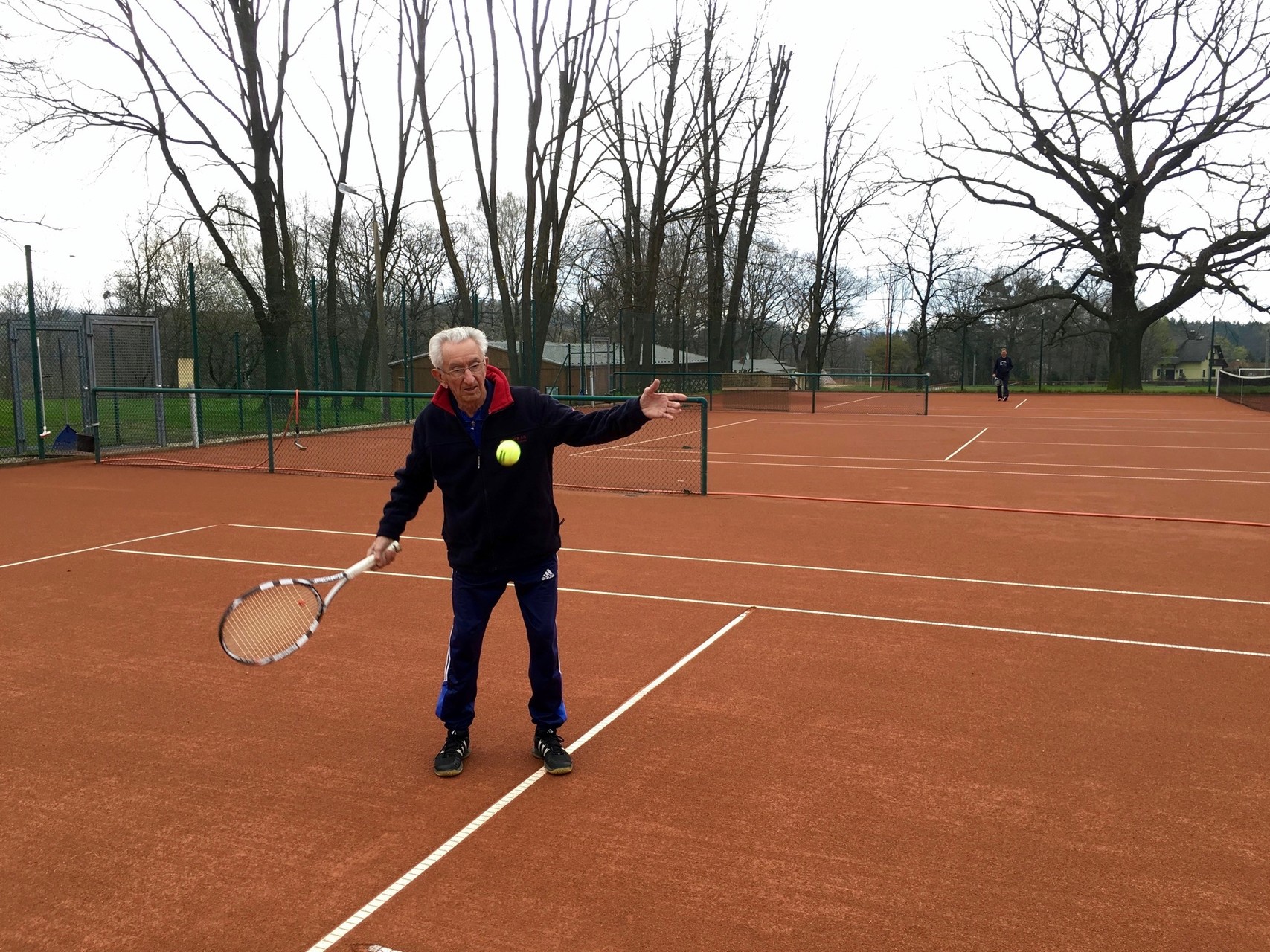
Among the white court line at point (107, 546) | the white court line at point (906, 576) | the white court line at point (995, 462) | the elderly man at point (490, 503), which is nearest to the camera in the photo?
the elderly man at point (490, 503)

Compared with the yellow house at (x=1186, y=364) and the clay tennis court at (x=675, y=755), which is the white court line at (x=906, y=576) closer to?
the clay tennis court at (x=675, y=755)

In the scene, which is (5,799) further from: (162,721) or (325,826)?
(325,826)

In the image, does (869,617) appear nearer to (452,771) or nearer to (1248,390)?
(452,771)

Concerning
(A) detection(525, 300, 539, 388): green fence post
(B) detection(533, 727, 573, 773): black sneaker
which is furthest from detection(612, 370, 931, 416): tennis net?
(B) detection(533, 727, 573, 773): black sneaker

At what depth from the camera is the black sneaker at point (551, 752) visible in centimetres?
406

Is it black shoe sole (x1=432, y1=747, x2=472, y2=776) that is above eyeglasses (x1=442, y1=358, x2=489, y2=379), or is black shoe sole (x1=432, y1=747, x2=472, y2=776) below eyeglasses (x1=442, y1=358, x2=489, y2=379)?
below

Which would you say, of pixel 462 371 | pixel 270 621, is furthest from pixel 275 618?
pixel 462 371

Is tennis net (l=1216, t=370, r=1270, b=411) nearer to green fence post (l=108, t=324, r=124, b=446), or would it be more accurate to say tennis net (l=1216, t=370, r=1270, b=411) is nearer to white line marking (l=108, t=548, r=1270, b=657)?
white line marking (l=108, t=548, r=1270, b=657)

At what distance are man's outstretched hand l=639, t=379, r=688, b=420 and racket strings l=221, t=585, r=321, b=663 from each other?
1.49 m

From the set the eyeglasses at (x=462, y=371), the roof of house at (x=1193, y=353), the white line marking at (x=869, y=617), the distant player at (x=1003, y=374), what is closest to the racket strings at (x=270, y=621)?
the eyeglasses at (x=462, y=371)

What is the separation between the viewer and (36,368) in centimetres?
1595

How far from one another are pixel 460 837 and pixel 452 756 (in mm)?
594

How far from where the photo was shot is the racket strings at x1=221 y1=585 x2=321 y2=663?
145 inches

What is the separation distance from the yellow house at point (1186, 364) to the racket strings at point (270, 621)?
288ft
